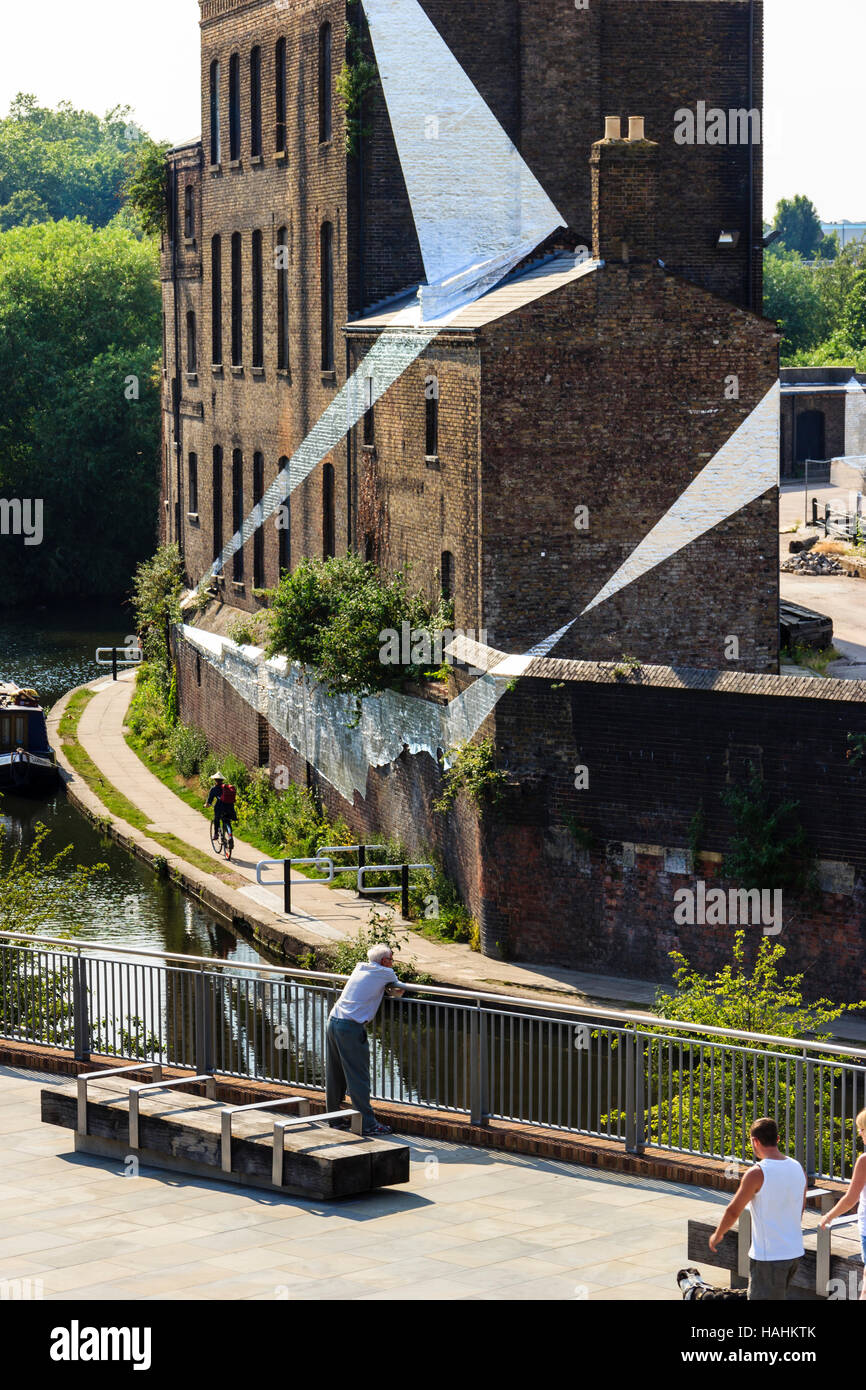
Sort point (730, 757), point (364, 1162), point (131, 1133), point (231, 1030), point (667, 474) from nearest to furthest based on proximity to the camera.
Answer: point (364, 1162)
point (131, 1133)
point (231, 1030)
point (730, 757)
point (667, 474)

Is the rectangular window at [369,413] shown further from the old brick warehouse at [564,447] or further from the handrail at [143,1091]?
the handrail at [143,1091]

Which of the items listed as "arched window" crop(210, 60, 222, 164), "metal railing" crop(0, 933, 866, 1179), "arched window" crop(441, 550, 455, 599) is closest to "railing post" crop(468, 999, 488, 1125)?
"metal railing" crop(0, 933, 866, 1179)

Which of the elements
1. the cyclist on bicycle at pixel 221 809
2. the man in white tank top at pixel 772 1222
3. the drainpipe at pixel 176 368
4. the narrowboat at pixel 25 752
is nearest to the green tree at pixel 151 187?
the drainpipe at pixel 176 368

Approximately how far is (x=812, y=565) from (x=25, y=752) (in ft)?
62.0

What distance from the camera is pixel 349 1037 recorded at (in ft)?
43.9

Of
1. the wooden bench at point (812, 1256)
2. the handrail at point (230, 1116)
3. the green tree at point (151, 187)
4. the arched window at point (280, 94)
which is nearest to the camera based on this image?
the wooden bench at point (812, 1256)

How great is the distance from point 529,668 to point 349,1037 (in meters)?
11.6

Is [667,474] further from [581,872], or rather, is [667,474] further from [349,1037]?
[349,1037]

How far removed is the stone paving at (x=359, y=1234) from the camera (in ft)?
34.8

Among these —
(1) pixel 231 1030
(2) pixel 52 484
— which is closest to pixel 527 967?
(1) pixel 231 1030

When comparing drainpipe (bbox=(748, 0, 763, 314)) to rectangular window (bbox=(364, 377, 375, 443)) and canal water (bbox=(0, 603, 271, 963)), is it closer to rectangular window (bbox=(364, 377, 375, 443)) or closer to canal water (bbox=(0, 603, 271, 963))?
rectangular window (bbox=(364, 377, 375, 443))

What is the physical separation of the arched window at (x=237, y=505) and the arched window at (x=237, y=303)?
192cm
